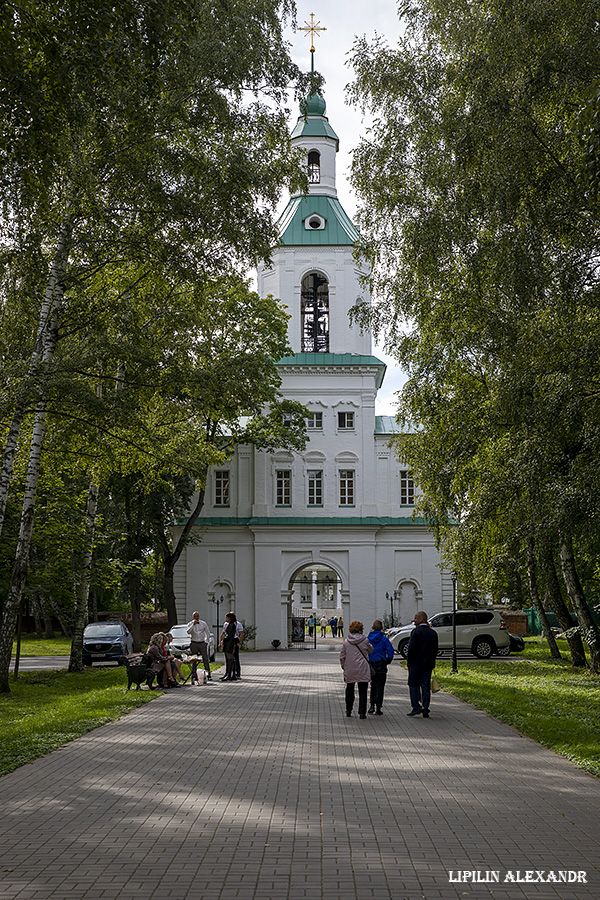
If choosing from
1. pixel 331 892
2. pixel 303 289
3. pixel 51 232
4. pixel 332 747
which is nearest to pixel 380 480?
pixel 303 289

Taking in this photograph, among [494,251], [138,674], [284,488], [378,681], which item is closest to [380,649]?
[378,681]

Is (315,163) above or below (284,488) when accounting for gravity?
above

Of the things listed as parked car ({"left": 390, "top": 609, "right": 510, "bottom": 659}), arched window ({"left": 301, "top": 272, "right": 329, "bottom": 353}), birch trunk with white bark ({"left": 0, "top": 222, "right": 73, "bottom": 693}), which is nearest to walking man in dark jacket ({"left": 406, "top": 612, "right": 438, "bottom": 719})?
birch trunk with white bark ({"left": 0, "top": 222, "right": 73, "bottom": 693})

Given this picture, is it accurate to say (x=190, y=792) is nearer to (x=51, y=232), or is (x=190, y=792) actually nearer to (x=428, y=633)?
(x=428, y=633)

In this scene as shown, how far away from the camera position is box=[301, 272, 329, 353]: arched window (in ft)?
156

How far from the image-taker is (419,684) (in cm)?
1573

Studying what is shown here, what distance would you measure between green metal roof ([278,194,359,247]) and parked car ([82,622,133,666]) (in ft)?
72.0

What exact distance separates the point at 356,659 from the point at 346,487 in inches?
1232

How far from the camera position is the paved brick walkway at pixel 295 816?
6262 millimetres

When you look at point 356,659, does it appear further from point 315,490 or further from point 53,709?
point 315,490

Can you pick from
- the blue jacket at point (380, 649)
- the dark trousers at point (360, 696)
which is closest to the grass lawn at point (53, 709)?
the dark trousers at point (360, 696)

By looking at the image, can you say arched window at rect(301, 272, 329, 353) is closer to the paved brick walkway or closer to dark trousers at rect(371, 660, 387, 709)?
dark trousers at rect(371, 660, 387, 709)

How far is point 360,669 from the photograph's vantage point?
49.7ft

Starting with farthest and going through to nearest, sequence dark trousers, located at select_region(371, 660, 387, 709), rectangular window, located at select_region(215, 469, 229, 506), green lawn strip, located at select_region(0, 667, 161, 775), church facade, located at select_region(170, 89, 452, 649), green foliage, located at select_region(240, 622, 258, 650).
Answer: rectangular window, located at select_region(215, 469, 229, 506)
church facade, located at select_region(170, 89, 452, 649)
green foliage, located at select_region(240, 622, 258, 650)
dark trousers, located at select_region(371, 660, 387, 709)
green lawn strip, located at select_region(0, 667, 161, 775)
